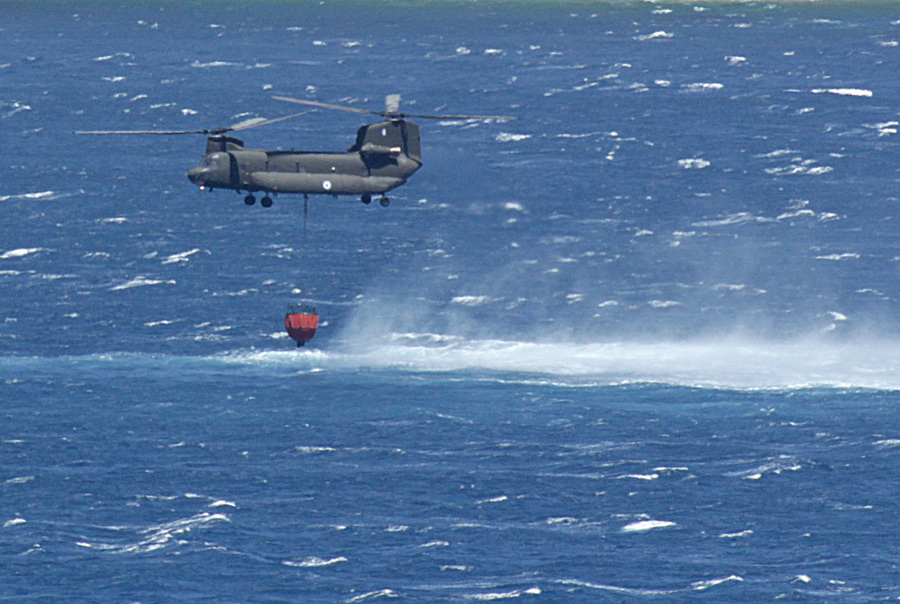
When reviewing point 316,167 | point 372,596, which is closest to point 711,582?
point 372,596

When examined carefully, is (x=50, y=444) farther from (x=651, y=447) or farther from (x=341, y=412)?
(x=651, y=447)

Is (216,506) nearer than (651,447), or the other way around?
(216,506)

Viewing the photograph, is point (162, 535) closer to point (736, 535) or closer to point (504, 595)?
point (504, 595)

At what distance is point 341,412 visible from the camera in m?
188

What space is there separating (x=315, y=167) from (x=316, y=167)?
0.26 ft

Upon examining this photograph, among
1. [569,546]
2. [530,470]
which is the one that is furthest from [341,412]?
[569,546]

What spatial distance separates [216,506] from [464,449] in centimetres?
2634

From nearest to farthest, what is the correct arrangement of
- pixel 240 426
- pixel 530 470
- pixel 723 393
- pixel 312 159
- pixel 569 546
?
pixel 312 159, pixel 569 546, pixel 530 470, pixel 240 426, pixel 723 393

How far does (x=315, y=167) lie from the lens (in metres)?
142

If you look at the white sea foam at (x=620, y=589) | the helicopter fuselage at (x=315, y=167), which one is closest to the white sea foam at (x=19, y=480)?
the helicopter fuselage at (x=315, y=167)

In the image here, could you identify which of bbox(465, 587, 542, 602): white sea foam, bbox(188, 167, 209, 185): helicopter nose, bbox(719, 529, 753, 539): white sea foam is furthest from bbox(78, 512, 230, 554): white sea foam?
bbox(719, 529, 753, 539): white sea foam

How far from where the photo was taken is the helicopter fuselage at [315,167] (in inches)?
5551

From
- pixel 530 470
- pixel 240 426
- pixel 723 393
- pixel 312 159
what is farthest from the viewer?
pixel 723 393

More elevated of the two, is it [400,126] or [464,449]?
[400,126]
